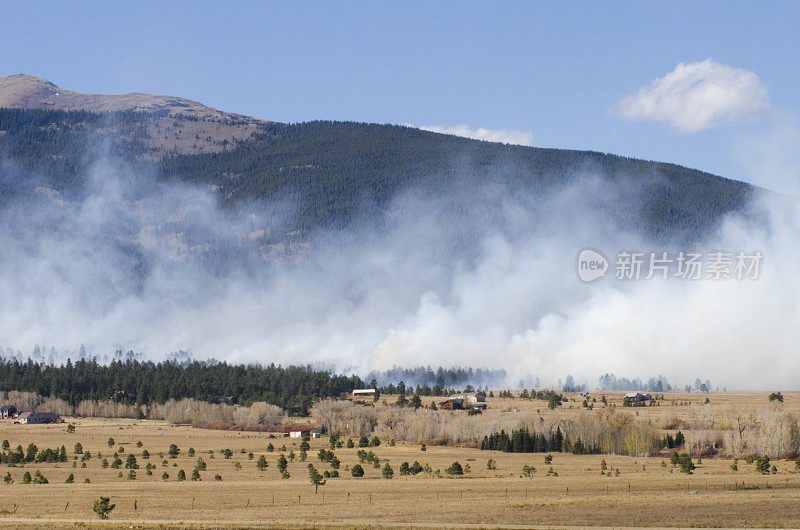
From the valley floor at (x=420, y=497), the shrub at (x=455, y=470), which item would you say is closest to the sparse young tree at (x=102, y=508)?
the valley floor at (x=420, y=497)

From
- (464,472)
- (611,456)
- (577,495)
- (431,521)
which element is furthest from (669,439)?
(431,521)

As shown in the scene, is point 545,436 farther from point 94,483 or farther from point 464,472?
point 94,483

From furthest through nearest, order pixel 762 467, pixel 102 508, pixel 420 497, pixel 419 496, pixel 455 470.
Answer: pixel 455 470, pixel 762 467, pixel 419 496, pixel 420 497, pixel 102 508

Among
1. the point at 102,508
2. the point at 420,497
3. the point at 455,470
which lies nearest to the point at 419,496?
the point at 420,497

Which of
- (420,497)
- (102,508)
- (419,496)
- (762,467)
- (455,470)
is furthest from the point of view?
(455,470)

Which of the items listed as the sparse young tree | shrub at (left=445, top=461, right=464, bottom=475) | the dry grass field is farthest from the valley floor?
shrub at (left=445, top=461, right=464, bottom=475)

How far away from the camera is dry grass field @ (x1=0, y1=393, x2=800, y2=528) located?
9200 centimetres

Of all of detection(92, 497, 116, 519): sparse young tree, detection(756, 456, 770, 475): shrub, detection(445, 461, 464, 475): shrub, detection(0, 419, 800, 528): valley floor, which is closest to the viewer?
detection(0, 419, 800, 528): valley floor

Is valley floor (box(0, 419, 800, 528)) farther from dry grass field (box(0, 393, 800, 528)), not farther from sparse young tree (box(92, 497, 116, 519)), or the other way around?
sparse young tree (box(92, 497, 116, 519))

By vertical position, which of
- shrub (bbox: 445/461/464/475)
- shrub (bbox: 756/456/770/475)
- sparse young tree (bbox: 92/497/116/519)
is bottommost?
sparse young tree (bbox: 92/497/116/519)

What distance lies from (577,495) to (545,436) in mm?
80894

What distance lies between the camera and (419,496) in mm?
111438

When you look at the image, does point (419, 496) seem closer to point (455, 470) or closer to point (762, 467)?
point (455, 470)

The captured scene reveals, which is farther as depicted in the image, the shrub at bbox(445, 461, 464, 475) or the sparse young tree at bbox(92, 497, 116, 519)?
the shrub at bbox(445, 461, 464, 475)
